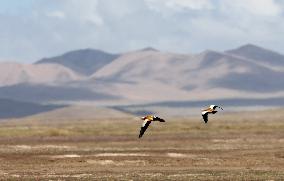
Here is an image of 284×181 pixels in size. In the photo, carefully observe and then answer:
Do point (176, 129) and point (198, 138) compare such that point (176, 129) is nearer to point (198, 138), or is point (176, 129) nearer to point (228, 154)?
point (198, 138)

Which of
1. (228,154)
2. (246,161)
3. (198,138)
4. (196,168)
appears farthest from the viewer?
(198,138)

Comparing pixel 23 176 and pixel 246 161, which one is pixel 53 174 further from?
pixel 246 161

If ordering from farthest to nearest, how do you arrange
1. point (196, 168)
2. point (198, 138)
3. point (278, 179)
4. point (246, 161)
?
point (198, 138), point (246, 161), point (196, 168), point (278, 179)

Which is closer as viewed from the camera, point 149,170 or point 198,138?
point 149,170

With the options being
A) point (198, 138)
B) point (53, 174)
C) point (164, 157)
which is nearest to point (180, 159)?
point (164, 157)

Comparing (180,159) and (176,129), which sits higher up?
(176,129)

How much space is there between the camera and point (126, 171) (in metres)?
52.4

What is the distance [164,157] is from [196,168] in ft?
27.1

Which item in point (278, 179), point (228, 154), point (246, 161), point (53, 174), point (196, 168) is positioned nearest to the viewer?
point (278, 179)

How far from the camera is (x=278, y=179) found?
4622 cm

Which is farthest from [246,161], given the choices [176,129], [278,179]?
[176,129]

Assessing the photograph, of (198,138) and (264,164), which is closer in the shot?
(264,164)

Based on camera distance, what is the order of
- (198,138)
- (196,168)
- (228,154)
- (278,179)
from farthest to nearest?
(198,138) → (228,154) → (196,168) → (278,179)

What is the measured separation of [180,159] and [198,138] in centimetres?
2961
